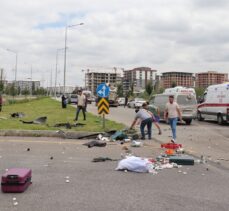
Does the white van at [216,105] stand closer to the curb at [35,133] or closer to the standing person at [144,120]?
the standing person at [144,120]

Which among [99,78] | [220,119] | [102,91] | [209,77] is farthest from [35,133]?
[209,77]

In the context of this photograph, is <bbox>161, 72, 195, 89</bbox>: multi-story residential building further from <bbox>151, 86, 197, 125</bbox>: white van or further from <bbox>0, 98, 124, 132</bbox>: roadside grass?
<bbox>151, 86, 197, 125</bbox>: white van

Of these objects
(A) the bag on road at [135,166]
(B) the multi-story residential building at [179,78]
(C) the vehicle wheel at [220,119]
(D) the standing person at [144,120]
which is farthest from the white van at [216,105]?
(B) the multi-story residential building at [179,78]

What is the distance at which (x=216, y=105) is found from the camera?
25.8m

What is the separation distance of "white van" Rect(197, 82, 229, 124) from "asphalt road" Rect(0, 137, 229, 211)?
14340mm

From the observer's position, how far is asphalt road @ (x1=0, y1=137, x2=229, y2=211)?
19.8 ft

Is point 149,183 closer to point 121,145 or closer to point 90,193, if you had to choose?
point 90,193

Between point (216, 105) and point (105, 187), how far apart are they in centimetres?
1973

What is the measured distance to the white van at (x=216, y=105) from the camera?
80.4ft

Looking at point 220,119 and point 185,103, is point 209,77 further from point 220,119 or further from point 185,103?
point 220,119

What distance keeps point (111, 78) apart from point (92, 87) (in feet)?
26.1

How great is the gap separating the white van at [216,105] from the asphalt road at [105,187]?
1434 centimetres

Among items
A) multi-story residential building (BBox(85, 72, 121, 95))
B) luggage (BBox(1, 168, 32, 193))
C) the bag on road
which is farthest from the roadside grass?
multi-story residential building (BBox(85, 72, 121, 95))

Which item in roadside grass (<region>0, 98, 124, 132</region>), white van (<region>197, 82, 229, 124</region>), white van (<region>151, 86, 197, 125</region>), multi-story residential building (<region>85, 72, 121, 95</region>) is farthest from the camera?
multi-story residential building (<region>85, 72, 121, 95</region>)
